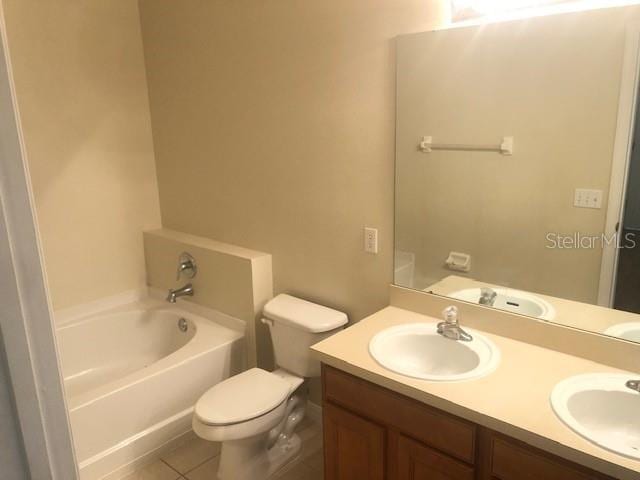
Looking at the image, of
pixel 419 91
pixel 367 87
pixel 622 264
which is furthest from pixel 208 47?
pixel 622 264

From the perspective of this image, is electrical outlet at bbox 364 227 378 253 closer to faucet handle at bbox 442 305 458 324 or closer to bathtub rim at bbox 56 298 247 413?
faucet handle at bbox 442 305 458 324

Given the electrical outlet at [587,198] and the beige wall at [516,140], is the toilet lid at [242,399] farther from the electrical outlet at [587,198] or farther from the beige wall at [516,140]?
the electrical outlet at [587,198]

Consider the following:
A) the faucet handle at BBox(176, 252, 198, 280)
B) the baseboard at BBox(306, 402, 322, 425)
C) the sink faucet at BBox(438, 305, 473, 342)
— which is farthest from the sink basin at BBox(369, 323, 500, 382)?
the faucet handle at BBox(176, 252, 198, 280)

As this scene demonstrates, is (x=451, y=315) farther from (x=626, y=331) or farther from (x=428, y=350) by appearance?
(x=626, y=331)

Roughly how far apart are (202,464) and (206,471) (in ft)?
0.20

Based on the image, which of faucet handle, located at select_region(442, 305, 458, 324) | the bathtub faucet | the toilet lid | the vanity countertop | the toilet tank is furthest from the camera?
the bathtub faucet

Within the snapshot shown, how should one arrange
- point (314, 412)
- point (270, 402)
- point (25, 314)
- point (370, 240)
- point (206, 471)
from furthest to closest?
point (314, 412), point (206, 471), point (370, 240), point (270, 402), point (25, 314)

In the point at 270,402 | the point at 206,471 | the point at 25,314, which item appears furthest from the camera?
the point at 206,471

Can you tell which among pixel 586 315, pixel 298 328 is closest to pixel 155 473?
pixel 298 328

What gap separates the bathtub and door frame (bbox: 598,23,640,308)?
5.85 feet

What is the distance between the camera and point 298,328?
2326 millimetres

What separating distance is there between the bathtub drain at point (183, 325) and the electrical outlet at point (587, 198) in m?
2.15

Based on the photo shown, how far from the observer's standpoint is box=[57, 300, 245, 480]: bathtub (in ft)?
7.37

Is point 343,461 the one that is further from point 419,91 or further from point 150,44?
point 150,44
